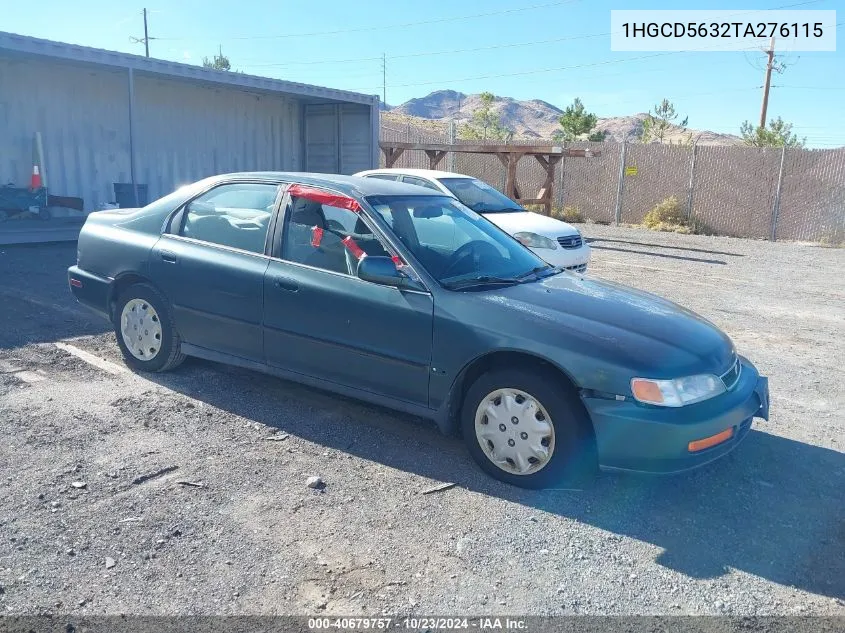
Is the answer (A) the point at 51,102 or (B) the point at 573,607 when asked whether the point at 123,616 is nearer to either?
(B) the point at 573,607

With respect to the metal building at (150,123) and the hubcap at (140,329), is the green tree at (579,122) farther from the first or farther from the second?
the hubcap at (140,329)

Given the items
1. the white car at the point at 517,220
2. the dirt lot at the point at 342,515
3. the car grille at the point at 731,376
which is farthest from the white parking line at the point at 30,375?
the white car at the point at 517,220

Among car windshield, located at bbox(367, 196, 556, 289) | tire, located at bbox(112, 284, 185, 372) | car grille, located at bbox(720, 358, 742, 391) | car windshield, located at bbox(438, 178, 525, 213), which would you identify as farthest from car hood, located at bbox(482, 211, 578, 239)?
car grille, located at bbox(720, 358, 742, 391)

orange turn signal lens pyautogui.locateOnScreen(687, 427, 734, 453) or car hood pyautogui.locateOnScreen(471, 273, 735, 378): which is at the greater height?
car hood pyautogui.locateOnScreen(471, 273, 735, 378)

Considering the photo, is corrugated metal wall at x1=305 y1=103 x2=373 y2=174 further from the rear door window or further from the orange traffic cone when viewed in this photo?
the rear door window

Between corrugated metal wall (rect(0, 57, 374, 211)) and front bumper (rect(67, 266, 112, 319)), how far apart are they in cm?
934

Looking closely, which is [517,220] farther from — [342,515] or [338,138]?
[338,138]

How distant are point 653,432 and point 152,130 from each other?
48.9 ft

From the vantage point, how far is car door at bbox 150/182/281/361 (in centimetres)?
484

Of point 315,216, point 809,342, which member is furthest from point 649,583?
point 809,342

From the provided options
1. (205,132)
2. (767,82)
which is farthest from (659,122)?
(205,132)

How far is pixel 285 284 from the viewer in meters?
4.64

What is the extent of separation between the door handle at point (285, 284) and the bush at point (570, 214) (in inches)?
698

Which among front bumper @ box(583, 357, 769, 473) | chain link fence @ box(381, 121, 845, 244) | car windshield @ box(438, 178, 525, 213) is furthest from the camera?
chain link fence @ box(381, 121, 845, 244)
